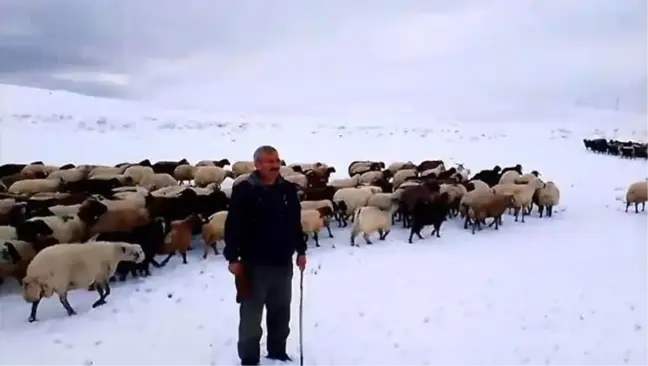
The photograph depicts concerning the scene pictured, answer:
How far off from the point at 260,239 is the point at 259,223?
16 cm

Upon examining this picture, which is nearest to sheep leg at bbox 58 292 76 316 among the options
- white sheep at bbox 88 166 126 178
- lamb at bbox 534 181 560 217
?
white sheep at bbox 88 166 126 178

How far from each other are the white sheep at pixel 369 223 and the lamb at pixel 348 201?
1.12 metres

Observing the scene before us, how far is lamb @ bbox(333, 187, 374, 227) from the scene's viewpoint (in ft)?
45.5

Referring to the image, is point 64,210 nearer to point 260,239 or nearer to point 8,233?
point 8,233

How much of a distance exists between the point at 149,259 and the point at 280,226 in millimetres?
4881

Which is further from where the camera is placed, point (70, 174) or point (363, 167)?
point (363, 167)

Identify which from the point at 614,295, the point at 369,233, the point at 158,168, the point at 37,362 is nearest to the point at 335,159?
the point at 158,168

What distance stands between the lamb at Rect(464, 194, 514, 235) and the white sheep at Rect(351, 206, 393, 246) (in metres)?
2.23

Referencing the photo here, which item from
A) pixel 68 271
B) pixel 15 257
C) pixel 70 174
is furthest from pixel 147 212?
pixel 70 174

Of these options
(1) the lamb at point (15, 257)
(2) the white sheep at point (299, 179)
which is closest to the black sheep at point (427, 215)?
(2) the white sheep at point (299, 179)

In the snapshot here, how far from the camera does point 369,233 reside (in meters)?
12.5

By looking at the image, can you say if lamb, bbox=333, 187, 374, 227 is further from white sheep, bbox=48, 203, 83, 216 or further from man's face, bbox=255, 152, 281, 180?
man's face, bbox=255, 152, 281, 180

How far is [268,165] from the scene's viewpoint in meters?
5.79

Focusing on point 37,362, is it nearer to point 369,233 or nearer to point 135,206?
point 135,206
